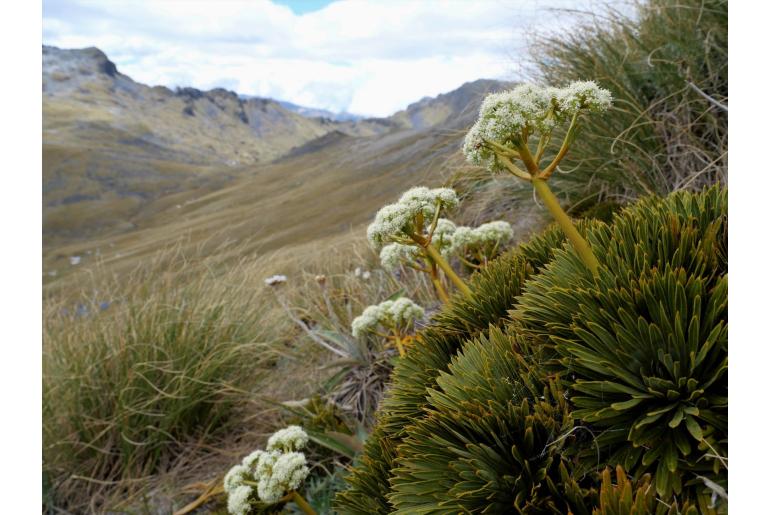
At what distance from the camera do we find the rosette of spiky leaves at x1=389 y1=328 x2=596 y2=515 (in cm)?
124

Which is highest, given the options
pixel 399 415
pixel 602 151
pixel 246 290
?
pixel 602 151

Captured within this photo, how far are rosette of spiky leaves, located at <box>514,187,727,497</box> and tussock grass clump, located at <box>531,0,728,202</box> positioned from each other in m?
2.63

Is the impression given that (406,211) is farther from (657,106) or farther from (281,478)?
(657,106)

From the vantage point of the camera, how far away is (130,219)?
68188 mm

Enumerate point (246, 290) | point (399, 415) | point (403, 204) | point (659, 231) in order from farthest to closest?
point (246, 290) → point (403, 204) → point (399, 415) → point (659, 231)

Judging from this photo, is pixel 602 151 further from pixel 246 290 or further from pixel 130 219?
pixel 130 219

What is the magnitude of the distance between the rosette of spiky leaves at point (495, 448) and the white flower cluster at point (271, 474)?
2.79 feet

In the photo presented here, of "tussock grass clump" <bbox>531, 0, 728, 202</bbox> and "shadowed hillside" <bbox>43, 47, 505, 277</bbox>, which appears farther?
"shadowed hillside" <bbox>43, 47, 505, 277</bbox>

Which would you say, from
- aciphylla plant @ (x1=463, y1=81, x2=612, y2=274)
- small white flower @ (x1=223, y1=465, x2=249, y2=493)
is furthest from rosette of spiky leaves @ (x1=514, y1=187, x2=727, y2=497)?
small white flower @ (x1=223, y1=465, x2=249, y2=493)

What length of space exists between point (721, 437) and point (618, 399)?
20cm

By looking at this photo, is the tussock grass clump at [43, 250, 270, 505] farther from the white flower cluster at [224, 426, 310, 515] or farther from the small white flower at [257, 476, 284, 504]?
the small white flower at [257, 476, 284, 504]

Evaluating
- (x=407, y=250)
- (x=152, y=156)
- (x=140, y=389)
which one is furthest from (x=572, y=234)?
(x=152, y=156)

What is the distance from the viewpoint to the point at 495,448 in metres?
1.33

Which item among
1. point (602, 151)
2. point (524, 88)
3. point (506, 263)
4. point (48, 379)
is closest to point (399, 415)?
point (506, 263)
